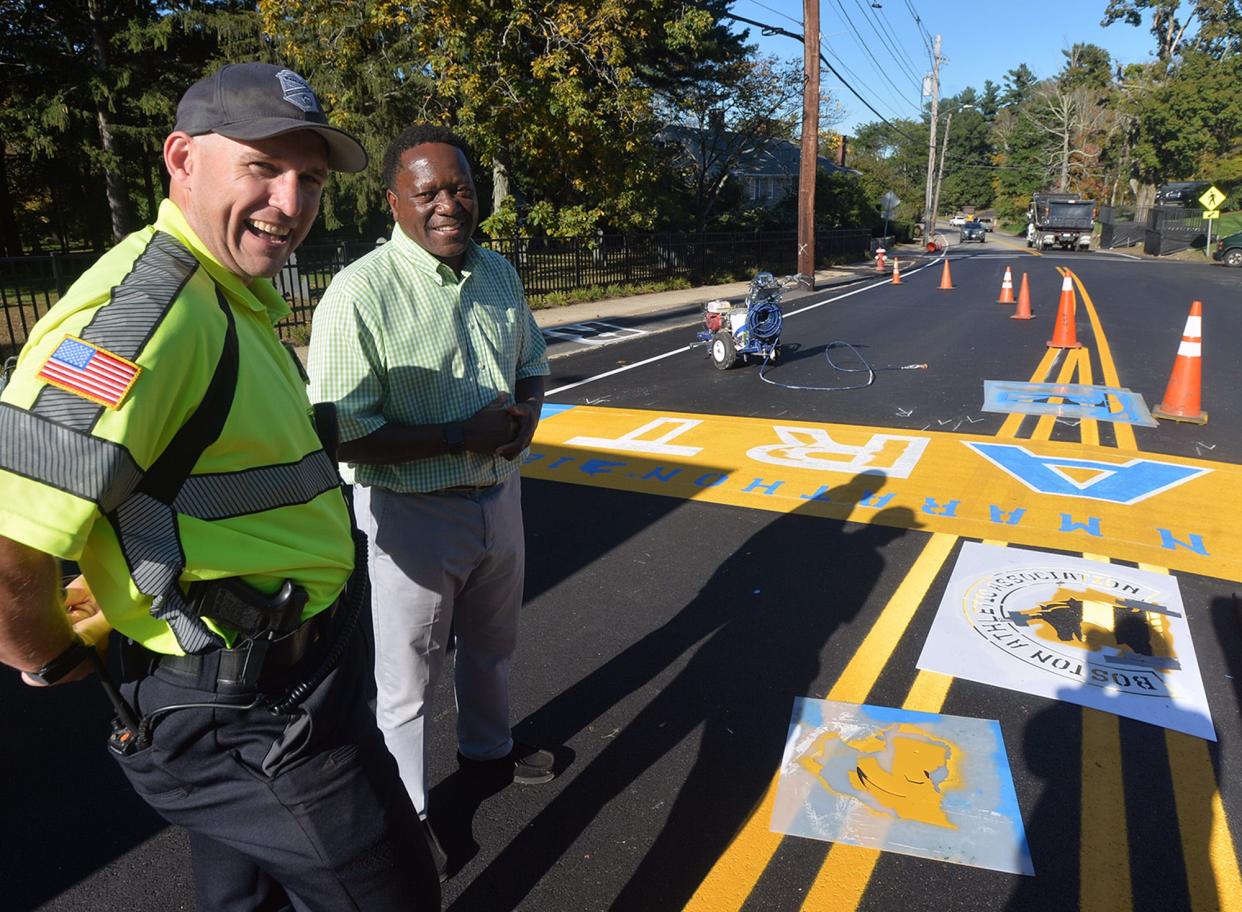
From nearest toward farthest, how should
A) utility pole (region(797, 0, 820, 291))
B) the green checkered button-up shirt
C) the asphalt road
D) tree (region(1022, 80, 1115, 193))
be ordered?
the green checkered button-up shirt
the asphalt road
utility pole (region(797, 0, 820, 291))
tree (region(1022, 80, 1115, 193))

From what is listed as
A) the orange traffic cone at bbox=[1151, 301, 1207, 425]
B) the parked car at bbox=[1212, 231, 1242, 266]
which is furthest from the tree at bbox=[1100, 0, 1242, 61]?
the orange traffic cone at bbox=[1151, 301, 1207, 425]

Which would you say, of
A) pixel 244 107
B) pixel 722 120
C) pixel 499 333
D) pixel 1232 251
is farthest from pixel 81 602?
pixel 1232 251

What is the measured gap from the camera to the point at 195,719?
1.46 m

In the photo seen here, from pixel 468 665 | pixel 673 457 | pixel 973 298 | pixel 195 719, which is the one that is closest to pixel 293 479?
pixel 195 719

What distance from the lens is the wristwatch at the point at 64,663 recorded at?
4.73ft

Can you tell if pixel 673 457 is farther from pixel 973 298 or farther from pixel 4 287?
pixel 973 298

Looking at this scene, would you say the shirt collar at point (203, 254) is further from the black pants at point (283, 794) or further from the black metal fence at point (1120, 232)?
the black metal fence at point (1120, 232)

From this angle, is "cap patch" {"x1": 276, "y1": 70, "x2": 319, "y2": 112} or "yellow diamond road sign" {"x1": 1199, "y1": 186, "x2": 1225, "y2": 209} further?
"yellow diamond road sign" {"x1": 1199, "y1": 186, "x2": 1225, "y2": 209}

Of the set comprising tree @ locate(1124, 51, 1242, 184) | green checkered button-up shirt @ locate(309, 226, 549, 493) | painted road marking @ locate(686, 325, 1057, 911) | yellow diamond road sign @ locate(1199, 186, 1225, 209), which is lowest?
painted road marking @ locate(686, 325, 1057, 911)

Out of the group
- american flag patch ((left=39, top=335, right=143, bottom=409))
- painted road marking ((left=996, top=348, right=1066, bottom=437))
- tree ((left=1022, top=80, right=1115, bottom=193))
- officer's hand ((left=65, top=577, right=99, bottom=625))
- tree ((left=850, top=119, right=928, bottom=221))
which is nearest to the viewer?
american flag patch ((left=39, top=335, right=143, bottom=409))

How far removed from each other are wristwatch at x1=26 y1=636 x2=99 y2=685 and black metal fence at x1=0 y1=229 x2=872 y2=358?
8277 millimetres

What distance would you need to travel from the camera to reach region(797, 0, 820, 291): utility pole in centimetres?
2223

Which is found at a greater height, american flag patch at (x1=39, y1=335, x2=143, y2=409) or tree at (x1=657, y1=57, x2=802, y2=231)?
tree at (x1=657, y1=57, x2=802, y2=231)

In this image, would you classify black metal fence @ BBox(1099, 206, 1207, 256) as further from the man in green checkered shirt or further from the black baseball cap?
the black baseball cap
